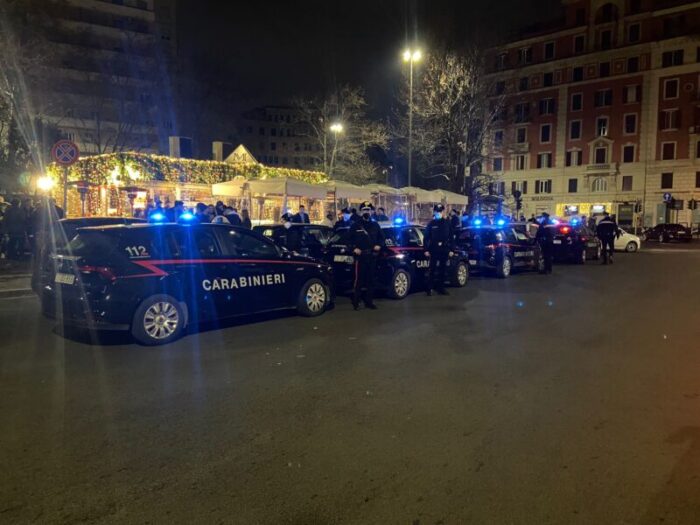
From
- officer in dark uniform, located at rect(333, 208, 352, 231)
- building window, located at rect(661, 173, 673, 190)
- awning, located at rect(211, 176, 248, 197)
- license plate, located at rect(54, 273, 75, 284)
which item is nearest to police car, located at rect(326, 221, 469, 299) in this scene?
officer in dark uniform, located at rect(333, 208, 352, 231)

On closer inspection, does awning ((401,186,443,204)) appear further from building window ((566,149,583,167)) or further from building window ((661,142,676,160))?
building window ((566,149,583,167))

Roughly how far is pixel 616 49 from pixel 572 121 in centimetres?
848

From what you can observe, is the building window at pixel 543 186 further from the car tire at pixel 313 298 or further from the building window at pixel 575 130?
the car tire at pixel 313 298

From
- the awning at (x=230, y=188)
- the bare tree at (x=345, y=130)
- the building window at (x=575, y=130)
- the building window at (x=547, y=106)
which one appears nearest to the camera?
the awning at (x=230, y=188)

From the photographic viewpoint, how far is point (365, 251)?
9898mm

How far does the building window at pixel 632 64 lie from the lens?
58.7 m

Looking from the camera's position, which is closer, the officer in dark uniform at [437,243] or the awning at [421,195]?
the officer in dark uniform at [437,243]

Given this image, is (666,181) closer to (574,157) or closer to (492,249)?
(574,157)

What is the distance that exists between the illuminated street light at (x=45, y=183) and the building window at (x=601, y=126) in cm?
5829

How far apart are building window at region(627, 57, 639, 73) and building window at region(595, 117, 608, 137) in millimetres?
5363

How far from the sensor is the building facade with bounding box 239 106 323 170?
127 metres

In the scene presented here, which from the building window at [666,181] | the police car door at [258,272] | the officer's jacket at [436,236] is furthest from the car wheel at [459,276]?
the building window at [666,181]

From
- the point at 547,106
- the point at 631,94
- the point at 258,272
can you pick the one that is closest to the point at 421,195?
the point at 258,272

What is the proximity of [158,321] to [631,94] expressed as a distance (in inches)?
2552
